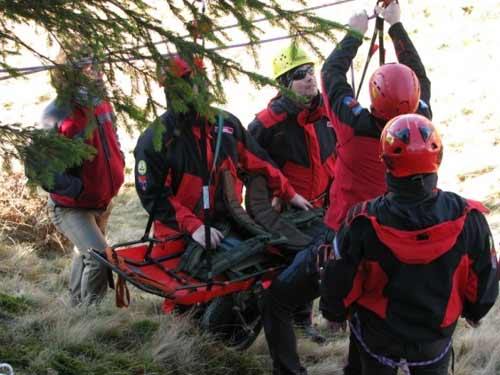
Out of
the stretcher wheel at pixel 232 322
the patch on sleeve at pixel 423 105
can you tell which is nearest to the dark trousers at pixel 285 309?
the stretcher wheel at pixel 232 322

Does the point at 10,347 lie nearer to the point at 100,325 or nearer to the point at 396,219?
the point at 100,325

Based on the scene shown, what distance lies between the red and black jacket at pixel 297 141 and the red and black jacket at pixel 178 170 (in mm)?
574

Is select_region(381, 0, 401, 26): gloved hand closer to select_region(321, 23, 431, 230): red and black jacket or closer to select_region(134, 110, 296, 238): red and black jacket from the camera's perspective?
select_region(321, 23, 431, 230): red and black jacket

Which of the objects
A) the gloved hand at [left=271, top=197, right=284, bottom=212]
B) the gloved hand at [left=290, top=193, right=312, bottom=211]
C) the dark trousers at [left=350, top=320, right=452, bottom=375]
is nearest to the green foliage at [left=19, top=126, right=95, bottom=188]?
the dark trousers at [left=350, top=320, right=452, bottom=375]

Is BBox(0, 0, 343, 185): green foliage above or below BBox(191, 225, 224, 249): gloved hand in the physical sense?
above

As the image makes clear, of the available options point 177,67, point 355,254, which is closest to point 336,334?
point 355,254

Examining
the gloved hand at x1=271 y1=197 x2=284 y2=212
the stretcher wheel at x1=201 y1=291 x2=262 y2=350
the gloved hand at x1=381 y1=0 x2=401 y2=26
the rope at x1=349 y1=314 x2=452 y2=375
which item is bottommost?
the stretcher wheel at x1=201 y1=291 x2=262 y2=350

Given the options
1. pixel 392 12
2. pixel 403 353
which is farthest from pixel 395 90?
pixel 403 353

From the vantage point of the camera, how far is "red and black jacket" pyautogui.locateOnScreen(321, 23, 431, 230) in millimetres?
3760

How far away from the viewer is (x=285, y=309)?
4.12 m

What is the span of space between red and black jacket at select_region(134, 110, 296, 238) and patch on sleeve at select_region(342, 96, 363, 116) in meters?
0.79

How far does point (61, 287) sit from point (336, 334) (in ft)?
8.68

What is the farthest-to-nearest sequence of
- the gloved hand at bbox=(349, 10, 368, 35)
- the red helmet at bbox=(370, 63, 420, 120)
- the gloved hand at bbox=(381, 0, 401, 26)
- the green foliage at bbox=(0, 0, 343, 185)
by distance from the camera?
the gloved hand at bbox=(381, 0, 401, 26) < the gloved hand at bbox=(349, 10, 368, 35) < the red helmet at bbox=(370, 63, 420, 120) < the green foliage at bbox=(0, 0, 343, 185)

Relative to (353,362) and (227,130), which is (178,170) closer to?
(227,130)
